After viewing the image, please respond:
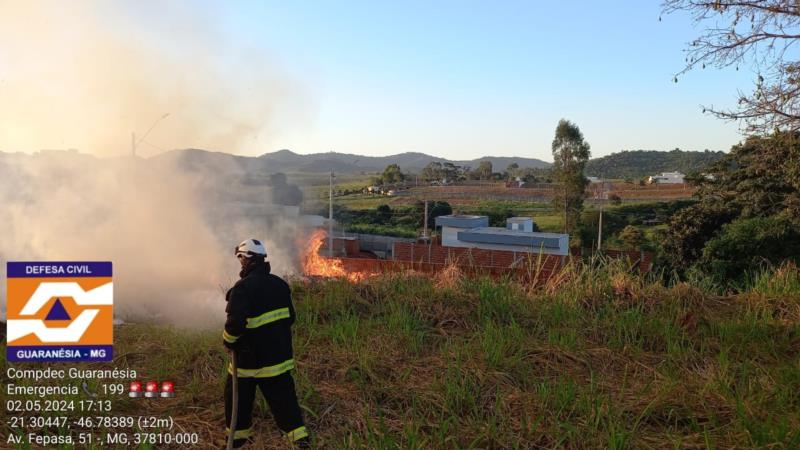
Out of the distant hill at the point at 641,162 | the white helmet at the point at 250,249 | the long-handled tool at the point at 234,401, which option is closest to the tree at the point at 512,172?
the distant hill at the point at 641,162

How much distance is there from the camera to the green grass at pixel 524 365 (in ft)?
11.1

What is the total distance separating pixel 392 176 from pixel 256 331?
246 ft

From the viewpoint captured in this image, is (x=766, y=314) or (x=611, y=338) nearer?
(x=611, y=338)

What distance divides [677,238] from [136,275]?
19473 mm

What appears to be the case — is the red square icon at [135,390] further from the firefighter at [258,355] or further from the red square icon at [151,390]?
the firefighter at [258,355]

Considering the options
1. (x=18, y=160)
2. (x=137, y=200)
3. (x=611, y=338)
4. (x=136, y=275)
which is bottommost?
(x=136, y=275)

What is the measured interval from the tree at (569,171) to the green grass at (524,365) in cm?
3351

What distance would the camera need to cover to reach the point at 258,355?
3.49m

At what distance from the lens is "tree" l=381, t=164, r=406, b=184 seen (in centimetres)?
7707

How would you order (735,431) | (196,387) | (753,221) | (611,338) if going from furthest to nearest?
(753,221) → (611,338) → (196,387) → (735,431)

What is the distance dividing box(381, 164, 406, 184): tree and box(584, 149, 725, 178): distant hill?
132 ft

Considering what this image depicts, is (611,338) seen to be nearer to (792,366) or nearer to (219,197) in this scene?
(792,366)

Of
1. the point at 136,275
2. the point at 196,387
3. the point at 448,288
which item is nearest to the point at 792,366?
the point at 448,288

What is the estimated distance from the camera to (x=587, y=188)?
40.3 m
